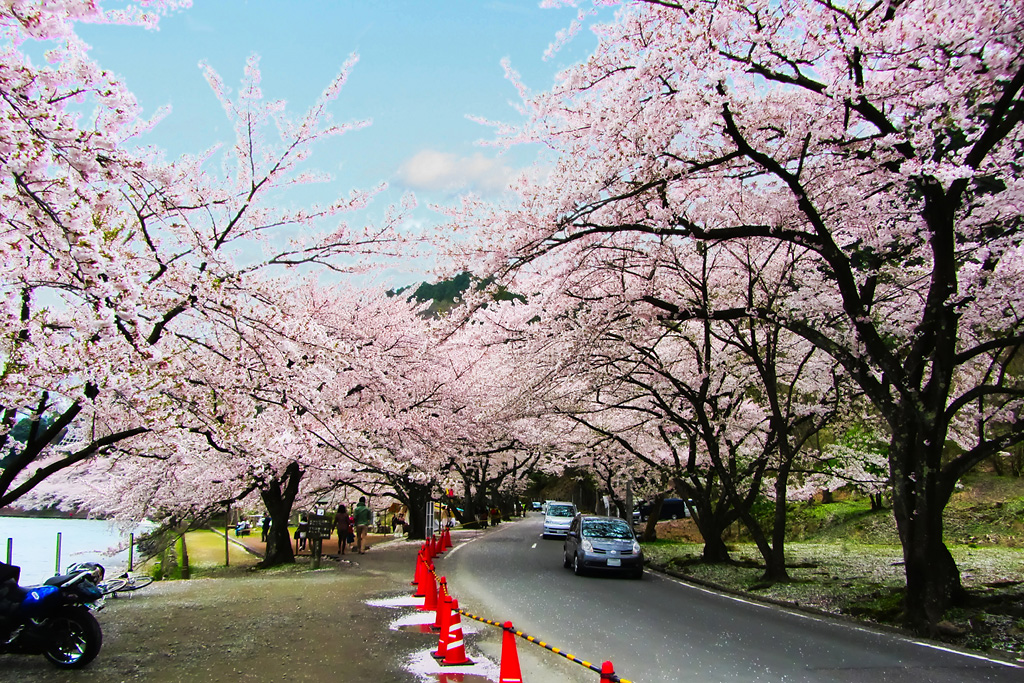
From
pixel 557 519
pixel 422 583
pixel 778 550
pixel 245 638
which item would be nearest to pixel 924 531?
pixel 778 550

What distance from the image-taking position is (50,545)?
41.5 m

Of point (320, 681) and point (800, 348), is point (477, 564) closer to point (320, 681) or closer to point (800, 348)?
point (800, 348)

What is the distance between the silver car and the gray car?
1649 cm

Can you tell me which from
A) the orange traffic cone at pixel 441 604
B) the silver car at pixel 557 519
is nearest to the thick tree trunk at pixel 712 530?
the orange traffic cone at pixel 441 604

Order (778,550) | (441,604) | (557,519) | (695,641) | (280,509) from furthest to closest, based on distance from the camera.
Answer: (557,519)
(280,509)
(778,550)
(695,641)
(441,604)

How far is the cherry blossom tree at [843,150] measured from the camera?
8195 mm

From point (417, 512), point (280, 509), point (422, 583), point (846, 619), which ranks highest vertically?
point (280, 509)

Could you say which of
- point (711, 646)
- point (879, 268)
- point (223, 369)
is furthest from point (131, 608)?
point (879, 268)

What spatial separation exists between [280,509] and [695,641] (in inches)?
551

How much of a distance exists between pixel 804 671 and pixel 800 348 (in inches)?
575

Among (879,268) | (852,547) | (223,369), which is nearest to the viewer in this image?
(223,369)

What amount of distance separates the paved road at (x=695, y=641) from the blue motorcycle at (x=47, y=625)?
15.9ft

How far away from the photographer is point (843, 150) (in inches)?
378

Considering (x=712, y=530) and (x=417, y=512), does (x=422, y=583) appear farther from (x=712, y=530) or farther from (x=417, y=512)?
(x=417, y=512)
